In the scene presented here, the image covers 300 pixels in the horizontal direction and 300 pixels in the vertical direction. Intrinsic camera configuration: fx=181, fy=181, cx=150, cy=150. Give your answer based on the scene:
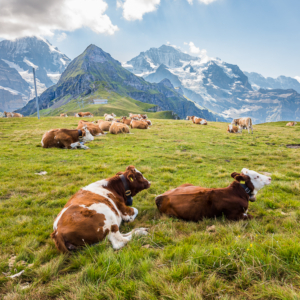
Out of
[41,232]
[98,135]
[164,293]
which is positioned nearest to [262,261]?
[164,293]

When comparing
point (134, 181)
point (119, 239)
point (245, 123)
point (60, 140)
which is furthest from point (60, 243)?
point (245, 123)

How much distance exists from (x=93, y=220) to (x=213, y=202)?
10.0 ft

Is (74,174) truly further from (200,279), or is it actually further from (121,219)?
(200,279)

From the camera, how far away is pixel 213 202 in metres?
4.84

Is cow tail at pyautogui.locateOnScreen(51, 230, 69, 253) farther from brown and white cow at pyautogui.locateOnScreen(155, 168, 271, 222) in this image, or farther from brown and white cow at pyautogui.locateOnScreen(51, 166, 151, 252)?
brown and white cow at pyautogui.locateOnScreen(155, 168, 271, 222)

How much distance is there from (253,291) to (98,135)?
17.7 meters

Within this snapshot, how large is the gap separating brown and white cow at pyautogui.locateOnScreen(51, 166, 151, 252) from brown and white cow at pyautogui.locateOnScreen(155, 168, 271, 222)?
1.07m

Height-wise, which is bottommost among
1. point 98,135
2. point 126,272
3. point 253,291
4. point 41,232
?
point 41,232

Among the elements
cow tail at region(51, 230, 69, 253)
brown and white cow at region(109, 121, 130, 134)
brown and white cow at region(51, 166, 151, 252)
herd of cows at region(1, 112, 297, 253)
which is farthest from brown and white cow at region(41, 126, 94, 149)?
cow tail at region(51, 230, 69, 253)

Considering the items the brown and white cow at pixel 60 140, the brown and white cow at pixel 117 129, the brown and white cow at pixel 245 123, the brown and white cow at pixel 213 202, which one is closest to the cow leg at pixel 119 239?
the brown and white cow at pixel 213 202

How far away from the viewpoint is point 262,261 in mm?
2457

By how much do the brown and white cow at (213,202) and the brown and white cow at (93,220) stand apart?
107 cm

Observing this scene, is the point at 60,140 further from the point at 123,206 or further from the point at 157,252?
the point at 157,252

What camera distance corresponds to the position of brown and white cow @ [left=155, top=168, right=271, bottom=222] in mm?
4770
